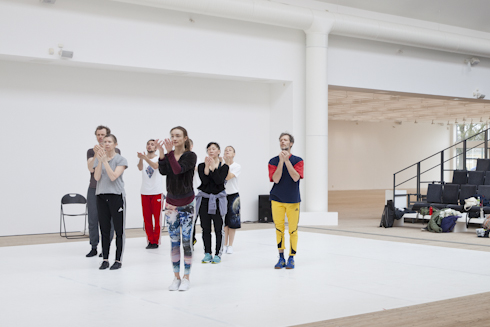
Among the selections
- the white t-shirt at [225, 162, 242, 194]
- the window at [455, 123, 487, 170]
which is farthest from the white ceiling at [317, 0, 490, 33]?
the window at [455, 123, 487, 170]

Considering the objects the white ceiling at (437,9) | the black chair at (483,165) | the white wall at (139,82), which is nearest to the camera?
the white wall at (139,82)

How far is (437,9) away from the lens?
41.7 ft

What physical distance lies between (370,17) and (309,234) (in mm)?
5676

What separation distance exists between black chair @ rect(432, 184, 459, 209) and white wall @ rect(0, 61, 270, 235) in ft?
13.8

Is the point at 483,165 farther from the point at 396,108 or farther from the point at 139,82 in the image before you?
the point at 396,108

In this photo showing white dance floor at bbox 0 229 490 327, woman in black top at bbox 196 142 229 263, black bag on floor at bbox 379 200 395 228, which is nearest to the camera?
white dance floor at bbox 0 229 490 327

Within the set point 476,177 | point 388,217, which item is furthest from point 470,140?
point 388,217

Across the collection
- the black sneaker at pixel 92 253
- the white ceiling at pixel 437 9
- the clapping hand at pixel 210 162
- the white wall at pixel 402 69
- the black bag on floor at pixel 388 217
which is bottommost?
the black sneaker at pixel 92 253

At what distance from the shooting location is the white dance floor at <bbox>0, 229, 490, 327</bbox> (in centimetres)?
399

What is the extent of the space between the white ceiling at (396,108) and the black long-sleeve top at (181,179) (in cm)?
1173

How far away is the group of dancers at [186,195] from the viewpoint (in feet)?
15.8

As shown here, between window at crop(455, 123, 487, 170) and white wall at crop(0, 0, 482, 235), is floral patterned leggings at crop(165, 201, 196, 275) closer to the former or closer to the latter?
white wall at crop(0, 0, 482, 235)

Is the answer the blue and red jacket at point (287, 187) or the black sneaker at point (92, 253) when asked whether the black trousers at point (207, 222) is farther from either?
the black sneaker at point (92, 253)

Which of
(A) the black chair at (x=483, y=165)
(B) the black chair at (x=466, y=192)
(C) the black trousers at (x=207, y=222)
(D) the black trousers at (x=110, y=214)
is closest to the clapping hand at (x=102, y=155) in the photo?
(D) the black trousers at (x=110, y=214)
